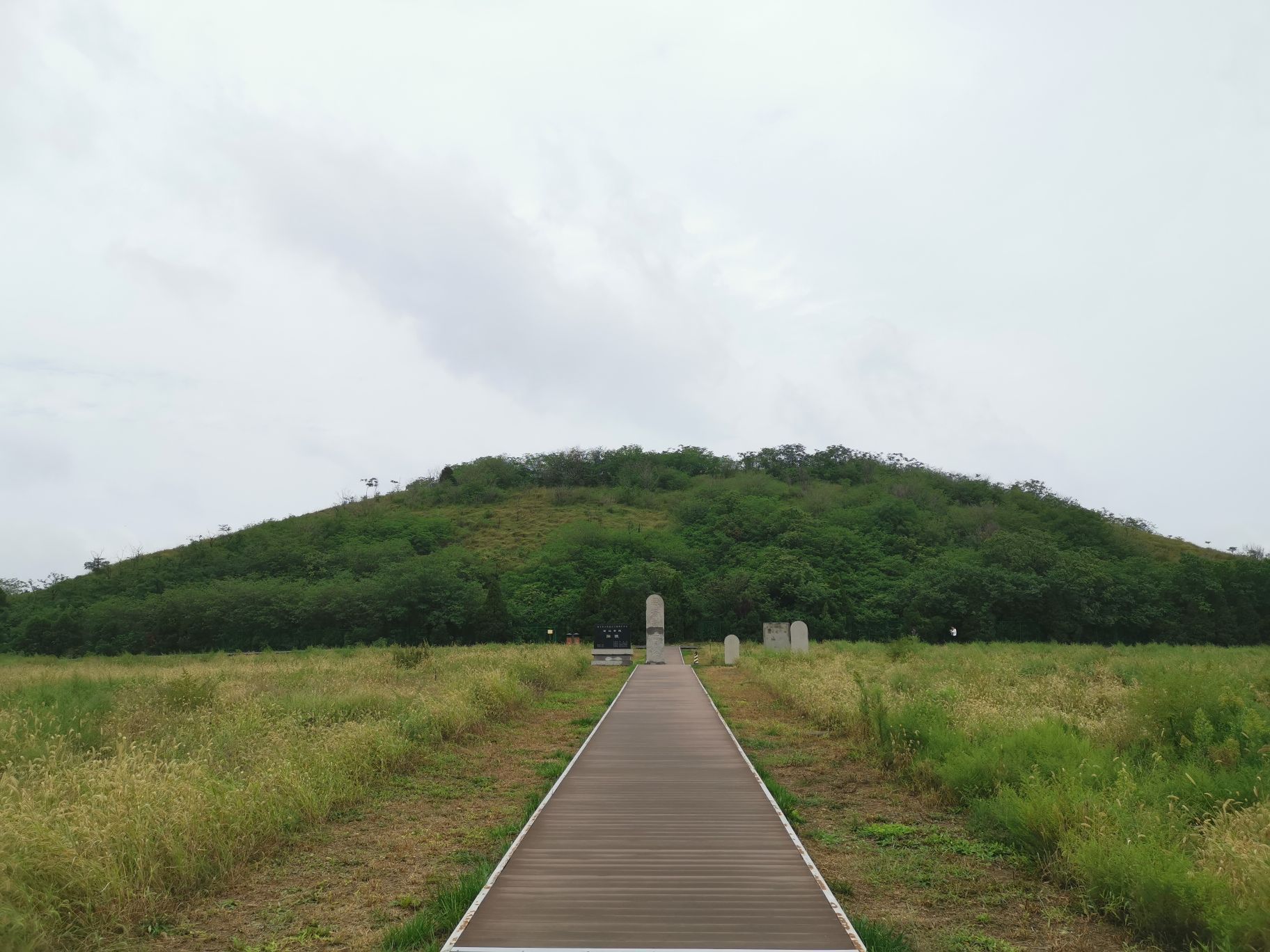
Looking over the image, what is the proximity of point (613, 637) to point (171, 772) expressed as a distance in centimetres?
2627

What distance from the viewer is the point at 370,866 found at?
7234mm

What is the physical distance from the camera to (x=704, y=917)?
570 centimetres

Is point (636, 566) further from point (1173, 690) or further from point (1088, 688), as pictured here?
point (1173, 690)

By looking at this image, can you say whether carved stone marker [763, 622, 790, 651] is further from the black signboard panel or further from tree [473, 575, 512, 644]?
tree [473, 575, 512, 644]

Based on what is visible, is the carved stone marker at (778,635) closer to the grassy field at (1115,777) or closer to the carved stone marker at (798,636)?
the carved stone marker at (798,636)

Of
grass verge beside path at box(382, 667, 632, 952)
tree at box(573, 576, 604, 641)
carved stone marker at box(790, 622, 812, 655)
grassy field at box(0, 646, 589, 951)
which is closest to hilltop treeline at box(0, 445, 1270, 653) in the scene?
tree at box(573, 576, 604, 641)

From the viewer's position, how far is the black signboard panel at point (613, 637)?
33.6 m

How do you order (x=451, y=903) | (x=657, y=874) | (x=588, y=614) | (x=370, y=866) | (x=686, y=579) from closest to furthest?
(x=451, y=903) < (x=657, y=874) < (x=370, y=866) < (x=588, y=614) < (x=686, y=579)

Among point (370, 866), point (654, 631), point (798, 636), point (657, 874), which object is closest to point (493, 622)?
point (654, 631)

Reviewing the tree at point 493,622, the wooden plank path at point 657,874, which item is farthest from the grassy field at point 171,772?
the tree at point 493,622

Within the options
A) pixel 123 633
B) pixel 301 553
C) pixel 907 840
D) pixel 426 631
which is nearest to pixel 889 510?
pixel 426 631

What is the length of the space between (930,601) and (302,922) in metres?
56.2

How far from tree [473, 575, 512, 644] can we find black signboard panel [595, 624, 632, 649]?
23772 millimetres

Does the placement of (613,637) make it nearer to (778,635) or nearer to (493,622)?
(778,635)
